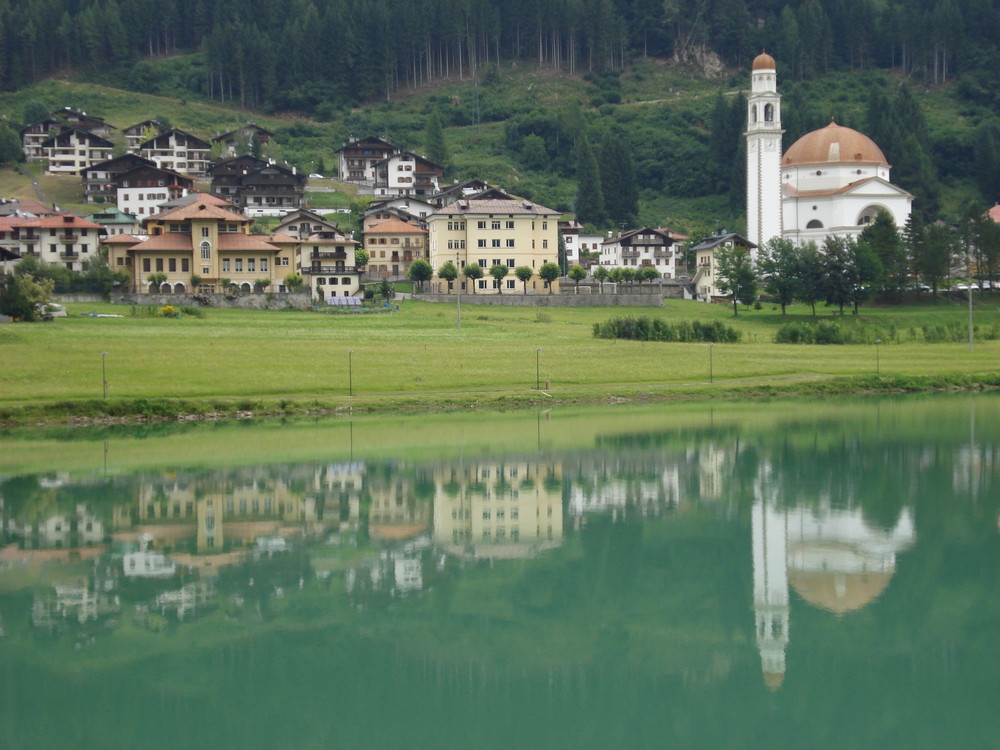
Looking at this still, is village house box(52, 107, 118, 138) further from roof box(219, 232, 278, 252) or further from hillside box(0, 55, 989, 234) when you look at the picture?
roof box(219, 232, 278, 252)

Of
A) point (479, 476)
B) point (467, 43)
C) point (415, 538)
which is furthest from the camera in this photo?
point (467, 43)

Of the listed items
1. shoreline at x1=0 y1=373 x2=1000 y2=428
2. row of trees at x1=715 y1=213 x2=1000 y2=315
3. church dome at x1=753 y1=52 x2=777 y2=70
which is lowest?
shoreline at x1=0 y1=373 x2=1000 y2=428

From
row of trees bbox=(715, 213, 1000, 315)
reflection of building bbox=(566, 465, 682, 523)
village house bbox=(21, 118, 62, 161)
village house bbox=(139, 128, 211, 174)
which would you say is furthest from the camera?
village house bbox=(21, 118, 62, 161)

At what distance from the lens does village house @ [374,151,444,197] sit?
107m

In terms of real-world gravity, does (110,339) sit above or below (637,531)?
above

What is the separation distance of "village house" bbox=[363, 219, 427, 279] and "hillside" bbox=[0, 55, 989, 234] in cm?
1600

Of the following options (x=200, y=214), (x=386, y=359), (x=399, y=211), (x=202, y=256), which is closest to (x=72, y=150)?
(x=399, y=211)

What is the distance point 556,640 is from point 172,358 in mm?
33620

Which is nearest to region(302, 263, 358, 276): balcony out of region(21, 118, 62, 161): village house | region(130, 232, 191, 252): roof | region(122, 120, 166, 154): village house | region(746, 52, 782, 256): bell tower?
region(130, 232, 191, 252): roof

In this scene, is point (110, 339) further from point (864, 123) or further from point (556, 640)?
point (864, 123)

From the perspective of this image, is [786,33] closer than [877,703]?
No

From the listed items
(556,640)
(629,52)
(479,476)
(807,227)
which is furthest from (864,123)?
(556,640)

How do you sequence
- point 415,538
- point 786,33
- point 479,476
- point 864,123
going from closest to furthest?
point 415,538
point 479,476
point 864,123
point 786,33

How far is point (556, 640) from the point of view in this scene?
16781mm
